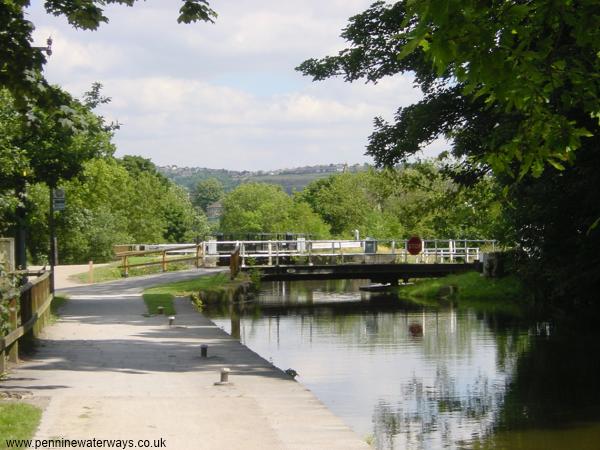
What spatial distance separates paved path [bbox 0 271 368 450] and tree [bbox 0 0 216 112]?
3.94 metres

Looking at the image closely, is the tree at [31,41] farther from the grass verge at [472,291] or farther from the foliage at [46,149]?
the grass verge at [472,291]

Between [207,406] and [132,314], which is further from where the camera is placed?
[132,314]

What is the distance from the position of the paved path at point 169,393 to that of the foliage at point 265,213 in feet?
217

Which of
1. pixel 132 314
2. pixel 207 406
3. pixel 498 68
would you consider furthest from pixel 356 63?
pixel 498 68

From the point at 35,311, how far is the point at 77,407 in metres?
7.26

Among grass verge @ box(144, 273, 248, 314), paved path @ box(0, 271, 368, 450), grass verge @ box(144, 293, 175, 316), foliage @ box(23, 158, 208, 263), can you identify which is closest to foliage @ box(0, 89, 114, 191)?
paved path @ box(0, 271, 368, 450)

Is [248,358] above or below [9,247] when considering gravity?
below

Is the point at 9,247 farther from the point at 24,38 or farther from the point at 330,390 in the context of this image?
the point at 330,390

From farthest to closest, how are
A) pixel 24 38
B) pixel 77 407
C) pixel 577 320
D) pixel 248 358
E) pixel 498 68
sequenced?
pixel 577 320 < pixel 248 358 < pixel 24 38 < pixel 77 407 < pixel 498 68

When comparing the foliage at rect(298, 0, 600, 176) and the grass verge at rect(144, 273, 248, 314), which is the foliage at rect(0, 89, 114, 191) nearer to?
the grass verge at rect(144, 273, 248, 314)

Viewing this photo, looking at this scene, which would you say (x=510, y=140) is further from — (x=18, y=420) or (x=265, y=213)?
(x=265, y=213)

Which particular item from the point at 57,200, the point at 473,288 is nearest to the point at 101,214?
the point at 473,288

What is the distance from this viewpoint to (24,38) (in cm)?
1322

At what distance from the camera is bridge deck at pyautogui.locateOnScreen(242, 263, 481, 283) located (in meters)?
41.5
